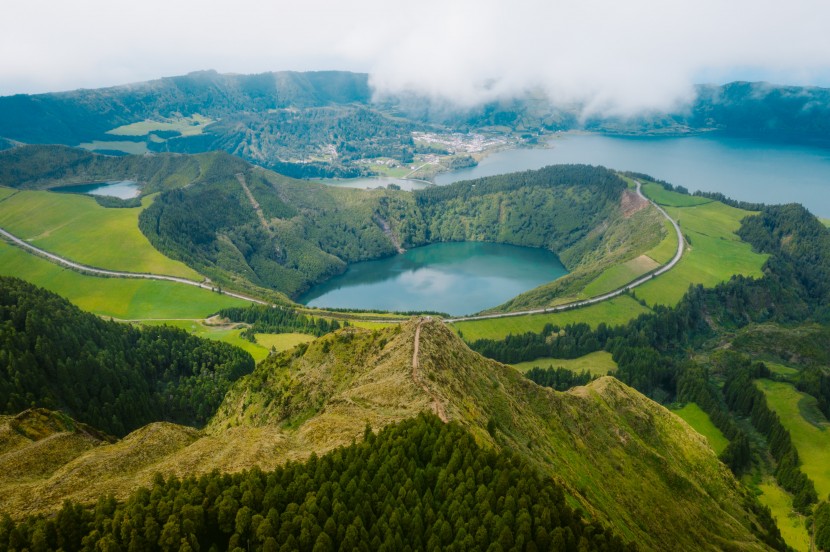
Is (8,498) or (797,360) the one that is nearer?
(8,498)

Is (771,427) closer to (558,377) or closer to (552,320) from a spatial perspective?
(558,377)

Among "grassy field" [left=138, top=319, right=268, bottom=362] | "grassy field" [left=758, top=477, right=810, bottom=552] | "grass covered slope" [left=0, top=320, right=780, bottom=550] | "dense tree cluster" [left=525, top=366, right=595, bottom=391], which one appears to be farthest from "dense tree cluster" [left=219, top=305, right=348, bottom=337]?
"grassy field" [left=758, top=477, right=810, bottom=552]

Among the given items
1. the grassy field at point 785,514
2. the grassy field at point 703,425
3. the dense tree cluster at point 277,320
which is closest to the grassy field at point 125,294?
the dense tree cluster at point 277,320

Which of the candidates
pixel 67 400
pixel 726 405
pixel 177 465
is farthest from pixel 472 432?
pixel 726 405

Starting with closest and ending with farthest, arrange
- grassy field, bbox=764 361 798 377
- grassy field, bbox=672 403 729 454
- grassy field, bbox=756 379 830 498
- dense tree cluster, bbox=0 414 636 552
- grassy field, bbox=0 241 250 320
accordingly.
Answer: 1. dense tree cluster, bbox=0 414 636 552
2. grassy field, bbox=756 379 830 498
3. grassy field, bbox=672 403 729 454
4. grassy field, bbox=764 361 798 377
5. grassy field, bbox=0 241 250 320

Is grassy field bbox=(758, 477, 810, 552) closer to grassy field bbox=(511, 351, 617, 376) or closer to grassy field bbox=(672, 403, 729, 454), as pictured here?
grassy field bbox=(672, 403, 729, 454)

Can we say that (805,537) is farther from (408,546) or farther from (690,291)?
(690,291)

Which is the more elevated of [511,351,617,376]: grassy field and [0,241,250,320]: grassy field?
[0,241,250,320]: grassy field

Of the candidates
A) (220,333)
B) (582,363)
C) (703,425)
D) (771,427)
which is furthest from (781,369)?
(220,333)
